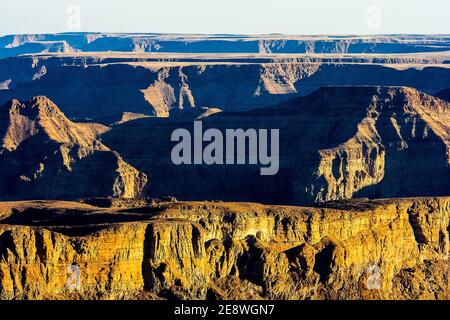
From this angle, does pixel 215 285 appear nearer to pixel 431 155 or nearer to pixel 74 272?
pixel 74 272

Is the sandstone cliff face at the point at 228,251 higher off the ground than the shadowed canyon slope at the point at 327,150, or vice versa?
the shadowed canyon slope at the point at 327,150

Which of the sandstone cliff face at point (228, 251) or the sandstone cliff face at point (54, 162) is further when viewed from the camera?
the sandstone cliff face at point (54, 162)

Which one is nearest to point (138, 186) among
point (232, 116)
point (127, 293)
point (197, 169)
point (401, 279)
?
point (197, 169)

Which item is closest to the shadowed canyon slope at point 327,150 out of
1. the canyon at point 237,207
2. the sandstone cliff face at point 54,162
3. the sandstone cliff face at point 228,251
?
the canyon at point 237,207

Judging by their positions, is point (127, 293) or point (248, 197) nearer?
point (127, 293)

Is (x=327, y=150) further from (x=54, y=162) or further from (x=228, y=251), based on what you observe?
(x=228, y=251)

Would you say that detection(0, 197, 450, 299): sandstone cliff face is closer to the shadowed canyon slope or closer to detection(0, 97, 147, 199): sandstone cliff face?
detection(0, 97, 147, 199): sandstone cliff face

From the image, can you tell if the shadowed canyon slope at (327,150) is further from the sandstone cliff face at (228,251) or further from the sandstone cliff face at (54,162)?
the sandstone cliff face at (228,251)

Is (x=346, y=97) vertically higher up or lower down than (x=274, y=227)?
higher up
